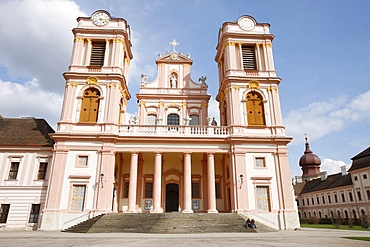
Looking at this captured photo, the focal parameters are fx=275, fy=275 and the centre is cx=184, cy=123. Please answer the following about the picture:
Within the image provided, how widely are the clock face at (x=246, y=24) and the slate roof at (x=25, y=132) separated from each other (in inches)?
772

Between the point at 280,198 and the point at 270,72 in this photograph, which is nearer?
the point at 280,198

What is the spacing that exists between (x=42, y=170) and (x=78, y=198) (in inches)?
167

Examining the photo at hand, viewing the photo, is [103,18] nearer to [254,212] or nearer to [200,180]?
[200,180]

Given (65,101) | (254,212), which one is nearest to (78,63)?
(65,101)

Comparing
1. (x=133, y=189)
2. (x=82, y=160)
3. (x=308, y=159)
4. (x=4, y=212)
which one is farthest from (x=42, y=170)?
(x=308, y=159)

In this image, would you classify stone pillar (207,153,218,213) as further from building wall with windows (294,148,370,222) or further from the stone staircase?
building wall with windows (294,148,370,222)

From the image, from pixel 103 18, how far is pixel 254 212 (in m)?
21.0

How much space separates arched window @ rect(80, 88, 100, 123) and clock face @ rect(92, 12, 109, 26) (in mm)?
6602

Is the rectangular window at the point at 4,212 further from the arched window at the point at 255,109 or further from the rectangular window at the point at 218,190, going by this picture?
the arched window at the point at 255,109

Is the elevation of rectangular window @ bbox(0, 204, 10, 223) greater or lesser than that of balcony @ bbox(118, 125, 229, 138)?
lesser

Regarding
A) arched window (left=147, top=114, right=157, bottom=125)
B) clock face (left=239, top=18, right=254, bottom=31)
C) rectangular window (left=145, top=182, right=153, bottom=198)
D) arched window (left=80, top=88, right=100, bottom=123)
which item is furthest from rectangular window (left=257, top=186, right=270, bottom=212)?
clock face (left=239, top=18, right=254, bottom=31)

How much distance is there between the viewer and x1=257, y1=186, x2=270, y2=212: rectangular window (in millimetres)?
20005

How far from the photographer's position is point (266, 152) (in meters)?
21.3

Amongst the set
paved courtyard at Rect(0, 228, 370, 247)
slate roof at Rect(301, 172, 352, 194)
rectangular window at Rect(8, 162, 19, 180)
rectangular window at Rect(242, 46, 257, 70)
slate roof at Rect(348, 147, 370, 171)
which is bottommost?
paved courtyard at Rect(0, 228, 370, 247)
